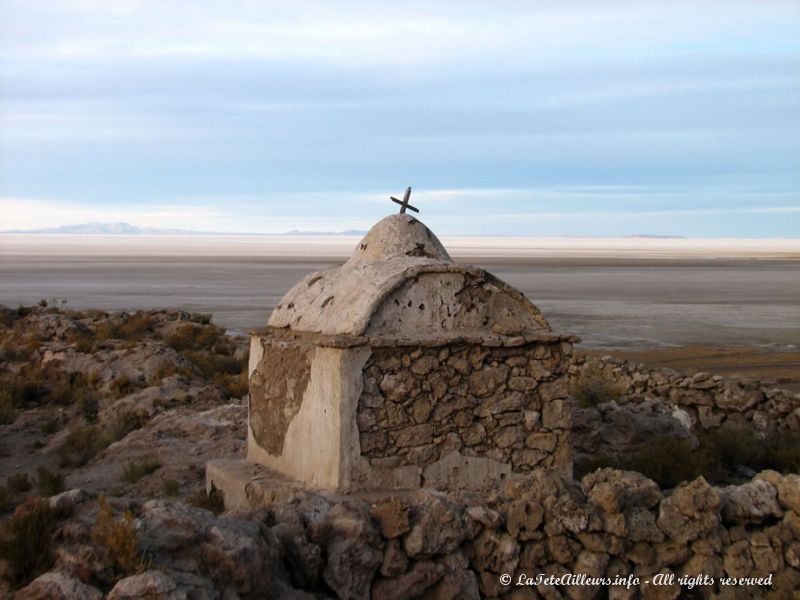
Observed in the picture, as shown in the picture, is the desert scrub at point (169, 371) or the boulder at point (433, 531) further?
the desert scrub at point (169, 371)

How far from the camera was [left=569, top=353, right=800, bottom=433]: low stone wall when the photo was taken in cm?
1327

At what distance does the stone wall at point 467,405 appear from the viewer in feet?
26.2

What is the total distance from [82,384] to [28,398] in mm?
936

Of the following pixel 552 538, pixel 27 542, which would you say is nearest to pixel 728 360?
pixel 552 538

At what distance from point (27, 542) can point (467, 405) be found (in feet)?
13.4

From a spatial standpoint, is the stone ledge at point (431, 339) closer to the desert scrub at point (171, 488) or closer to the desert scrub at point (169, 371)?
the desert scrub at point (171, 488)

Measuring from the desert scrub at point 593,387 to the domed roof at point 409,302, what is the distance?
16.2ft

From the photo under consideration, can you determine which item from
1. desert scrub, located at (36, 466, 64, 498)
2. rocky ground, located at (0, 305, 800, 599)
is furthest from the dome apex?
desert scrub, located at (36, 466, 64, 498)

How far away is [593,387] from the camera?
1427 cm

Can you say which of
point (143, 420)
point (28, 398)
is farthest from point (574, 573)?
point (28, 398)

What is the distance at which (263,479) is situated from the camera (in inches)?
334

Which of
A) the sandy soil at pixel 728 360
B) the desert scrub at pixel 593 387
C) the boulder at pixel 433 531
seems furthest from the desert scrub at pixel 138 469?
the sandy soil at pixel 728 360

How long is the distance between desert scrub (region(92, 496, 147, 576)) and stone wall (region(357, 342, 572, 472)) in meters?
3.11

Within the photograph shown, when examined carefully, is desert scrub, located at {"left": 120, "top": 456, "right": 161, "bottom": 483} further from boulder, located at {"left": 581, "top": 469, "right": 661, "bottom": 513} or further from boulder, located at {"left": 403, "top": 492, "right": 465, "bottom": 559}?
boulder, located at {"left": 581, "top": 469, "right": 661, "bottom": 513}
